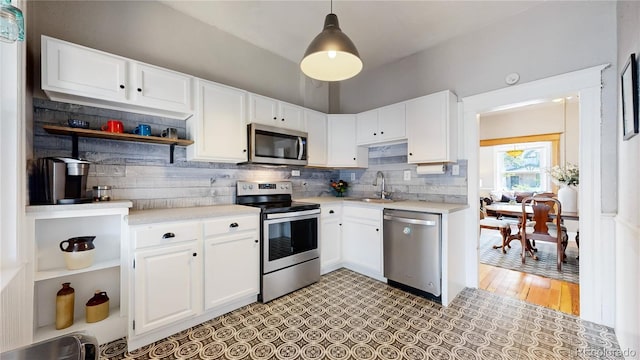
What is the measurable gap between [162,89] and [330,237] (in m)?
2.29

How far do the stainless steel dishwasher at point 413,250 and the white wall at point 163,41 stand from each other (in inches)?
87.1

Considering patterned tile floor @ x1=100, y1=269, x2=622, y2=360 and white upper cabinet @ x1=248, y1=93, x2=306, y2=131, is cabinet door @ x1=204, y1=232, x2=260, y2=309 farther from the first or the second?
white upper cabinet @ x1=248, y1=93, x2=306, y2=131

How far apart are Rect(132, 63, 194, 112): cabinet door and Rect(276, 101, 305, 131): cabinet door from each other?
99cm

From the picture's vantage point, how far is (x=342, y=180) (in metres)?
4.05

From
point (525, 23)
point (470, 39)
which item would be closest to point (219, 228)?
point (470, 39)

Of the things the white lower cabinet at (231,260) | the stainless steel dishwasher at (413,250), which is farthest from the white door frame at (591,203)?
the white lower cabinet at (231,260)

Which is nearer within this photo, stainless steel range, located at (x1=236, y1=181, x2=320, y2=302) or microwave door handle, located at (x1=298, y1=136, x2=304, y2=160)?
stainless steel range, located at (x1=236, y1=181, x2=320, y2=302)

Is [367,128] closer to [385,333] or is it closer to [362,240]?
[362,240]

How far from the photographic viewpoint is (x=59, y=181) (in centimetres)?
166

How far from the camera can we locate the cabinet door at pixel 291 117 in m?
2.98

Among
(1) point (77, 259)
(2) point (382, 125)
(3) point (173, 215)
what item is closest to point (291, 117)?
(2) point (382, 125)

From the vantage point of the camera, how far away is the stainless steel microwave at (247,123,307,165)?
2678 mm

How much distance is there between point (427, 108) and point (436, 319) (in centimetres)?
210

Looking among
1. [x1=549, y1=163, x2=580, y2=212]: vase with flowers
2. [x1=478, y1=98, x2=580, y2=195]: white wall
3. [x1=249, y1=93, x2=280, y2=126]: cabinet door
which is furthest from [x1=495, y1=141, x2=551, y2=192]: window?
[x1=249, y1=93, x2=280, y2=126]: cabinet door
